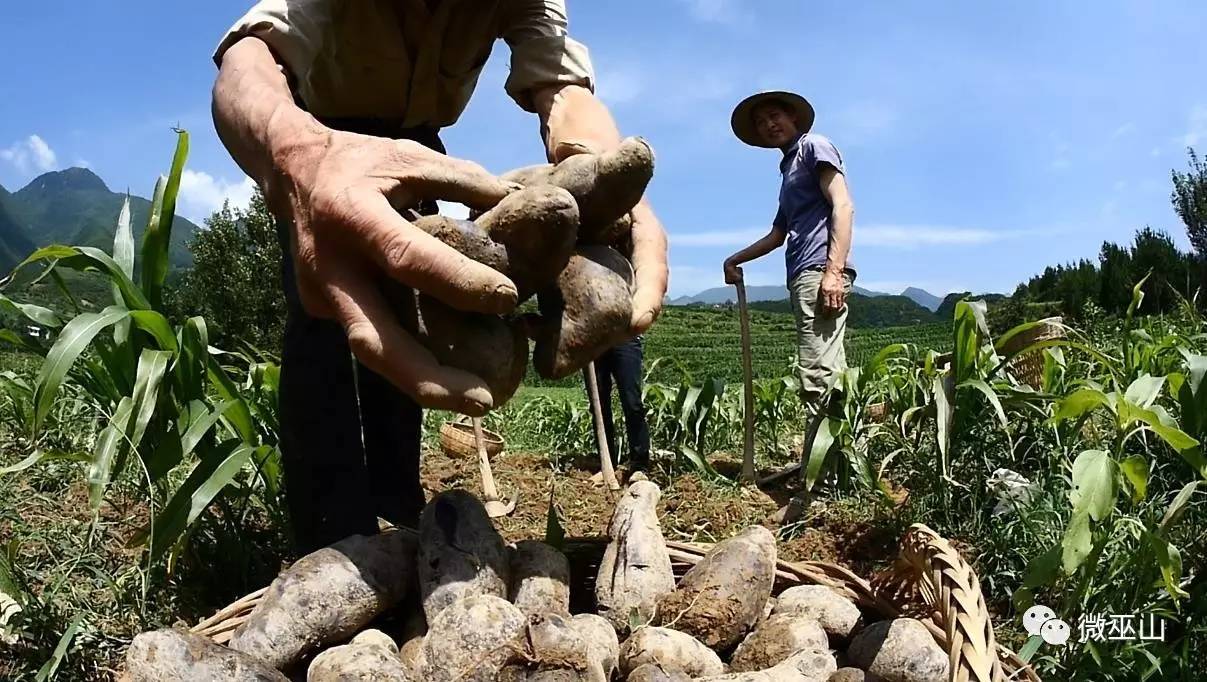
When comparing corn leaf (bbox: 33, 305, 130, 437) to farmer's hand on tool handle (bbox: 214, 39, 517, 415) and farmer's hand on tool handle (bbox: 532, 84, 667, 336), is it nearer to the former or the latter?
farmer's hand on tool handle (bbox: 214, 39, 517, 415)

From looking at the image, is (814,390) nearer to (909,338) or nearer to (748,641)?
(748,641)

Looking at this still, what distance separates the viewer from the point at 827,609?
136 cm

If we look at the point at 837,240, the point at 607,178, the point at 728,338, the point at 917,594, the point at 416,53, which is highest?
the point at 728,338

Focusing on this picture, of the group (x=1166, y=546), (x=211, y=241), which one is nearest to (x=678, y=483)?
(x=1166, y=546)

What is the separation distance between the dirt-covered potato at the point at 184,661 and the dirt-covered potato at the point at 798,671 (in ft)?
1.83

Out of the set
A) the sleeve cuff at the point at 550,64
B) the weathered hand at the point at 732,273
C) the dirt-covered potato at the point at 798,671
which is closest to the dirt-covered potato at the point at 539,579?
the dirt-covered potato at the point at 798,671

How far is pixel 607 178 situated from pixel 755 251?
2454 mm

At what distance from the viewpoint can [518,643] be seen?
3.42 feet

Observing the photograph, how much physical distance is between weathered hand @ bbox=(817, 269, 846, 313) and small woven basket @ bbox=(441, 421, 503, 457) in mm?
1278

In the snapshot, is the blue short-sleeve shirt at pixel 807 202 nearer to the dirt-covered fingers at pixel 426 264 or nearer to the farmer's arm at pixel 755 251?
the farmer's arm at pixel 755 251

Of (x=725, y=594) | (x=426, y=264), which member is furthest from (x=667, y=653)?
(x=426, y=264)

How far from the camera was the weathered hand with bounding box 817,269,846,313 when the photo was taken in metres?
2.95

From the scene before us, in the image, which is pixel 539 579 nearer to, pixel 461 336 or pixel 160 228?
pixel 461 336

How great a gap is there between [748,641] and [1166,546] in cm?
74
